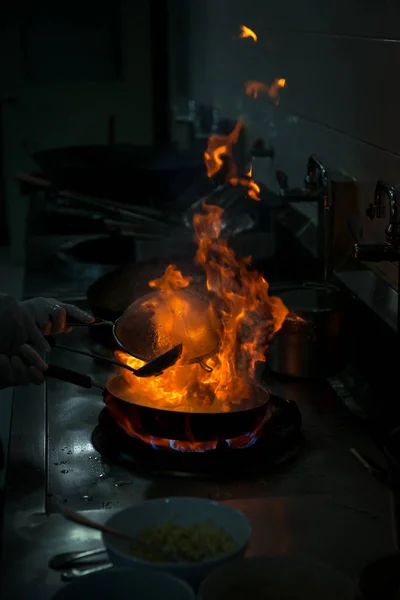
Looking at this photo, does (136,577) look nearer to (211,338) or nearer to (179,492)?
(179,492)

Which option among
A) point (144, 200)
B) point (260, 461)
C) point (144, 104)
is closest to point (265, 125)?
point (144, 200)

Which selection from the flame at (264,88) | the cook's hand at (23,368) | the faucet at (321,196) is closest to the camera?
the cook's hand at (23,368)

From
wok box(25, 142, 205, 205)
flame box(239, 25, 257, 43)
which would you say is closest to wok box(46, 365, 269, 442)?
wok box(25, 142, 205, 205)

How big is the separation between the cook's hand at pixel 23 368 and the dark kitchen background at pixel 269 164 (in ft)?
2.06

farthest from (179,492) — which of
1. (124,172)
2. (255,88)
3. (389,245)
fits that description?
(255,88)

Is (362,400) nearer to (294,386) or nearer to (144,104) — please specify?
(294,386)

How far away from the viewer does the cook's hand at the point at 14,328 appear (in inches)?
64.4

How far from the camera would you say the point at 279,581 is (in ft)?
3.42

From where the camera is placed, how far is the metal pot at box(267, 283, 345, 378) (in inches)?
69.0

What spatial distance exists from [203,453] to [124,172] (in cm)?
180

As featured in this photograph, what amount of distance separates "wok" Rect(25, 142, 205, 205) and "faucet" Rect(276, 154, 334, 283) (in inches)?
34.3

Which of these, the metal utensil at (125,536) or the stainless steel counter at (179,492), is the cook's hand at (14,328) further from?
the metal utensil at (125,536)

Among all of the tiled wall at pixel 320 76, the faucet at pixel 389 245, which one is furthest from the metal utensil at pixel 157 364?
the tiled wall at pixel 320 76

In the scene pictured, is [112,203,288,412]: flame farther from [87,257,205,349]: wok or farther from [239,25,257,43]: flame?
[239,25,257,43]: flame
